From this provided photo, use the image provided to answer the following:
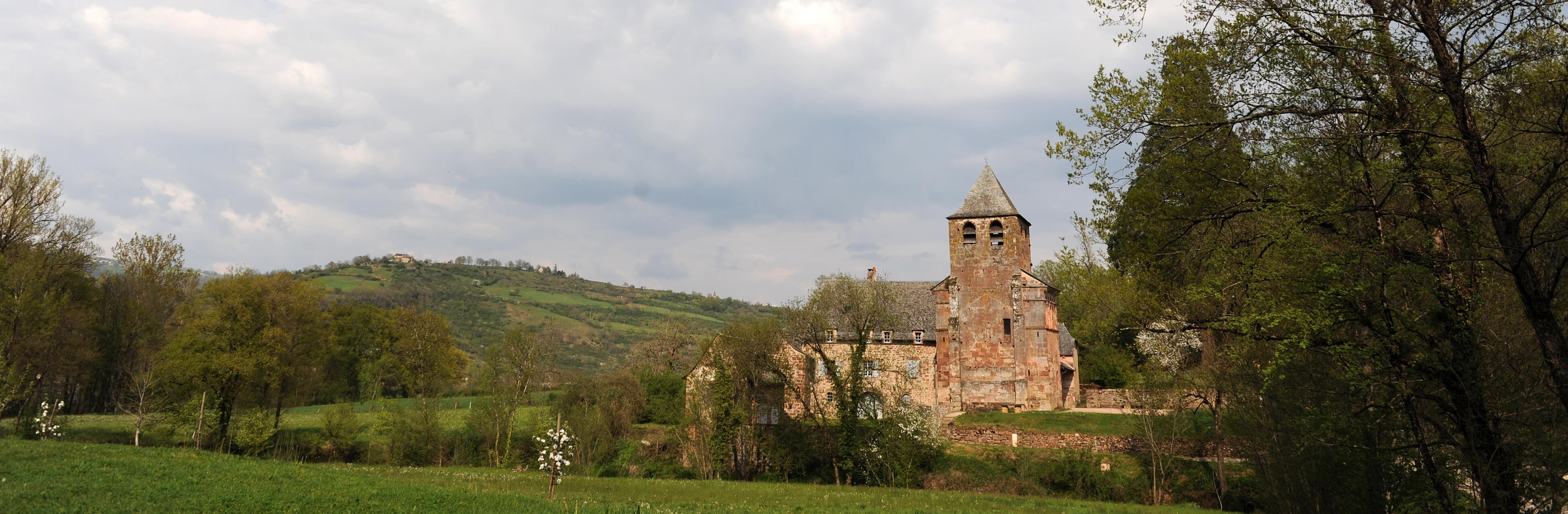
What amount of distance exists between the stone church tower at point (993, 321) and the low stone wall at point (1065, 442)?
15.3ft

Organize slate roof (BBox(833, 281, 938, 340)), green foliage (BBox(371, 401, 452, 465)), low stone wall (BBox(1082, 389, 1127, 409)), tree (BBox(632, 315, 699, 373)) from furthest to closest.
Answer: tree (BBox(632, 315, 699, 373)) → slate roof (BBox(833, 281, 938, 340)) → low stone wall (BBox(1082, 389, 1127, 409)) → green foliage (BBox(371, 401, 452, 465))

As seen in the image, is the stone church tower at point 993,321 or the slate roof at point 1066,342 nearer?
the stone church tower at point 993,321

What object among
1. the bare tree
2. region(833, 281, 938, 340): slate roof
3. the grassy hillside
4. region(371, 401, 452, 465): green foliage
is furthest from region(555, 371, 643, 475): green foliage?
the grassy hillside

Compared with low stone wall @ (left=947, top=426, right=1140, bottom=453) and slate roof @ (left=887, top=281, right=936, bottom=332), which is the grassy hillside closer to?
slate roof @ (left=887, top=281, right=936, bottom=332)

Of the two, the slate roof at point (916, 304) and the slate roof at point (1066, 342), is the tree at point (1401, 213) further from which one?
the slate roof at point (1066, 342)

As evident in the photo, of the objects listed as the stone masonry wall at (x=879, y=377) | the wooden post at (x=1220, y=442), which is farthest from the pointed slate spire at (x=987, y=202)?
the wooden post at (x=1220, y=442)

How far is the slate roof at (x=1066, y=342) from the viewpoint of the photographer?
47094 millimetres

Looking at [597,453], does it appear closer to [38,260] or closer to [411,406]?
[411,406]

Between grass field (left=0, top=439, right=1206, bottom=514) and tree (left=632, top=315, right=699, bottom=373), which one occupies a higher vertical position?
tree (left=632, top=315, right=699, bottom=373)

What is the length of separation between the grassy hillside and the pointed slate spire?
50.7 metres

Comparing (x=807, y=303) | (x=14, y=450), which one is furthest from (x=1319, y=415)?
(x=14, y=450)

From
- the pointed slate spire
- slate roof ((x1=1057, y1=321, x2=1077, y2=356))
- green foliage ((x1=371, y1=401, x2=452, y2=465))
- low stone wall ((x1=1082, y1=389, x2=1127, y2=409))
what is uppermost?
the pointed slate spire

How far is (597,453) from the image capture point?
37.4 metres

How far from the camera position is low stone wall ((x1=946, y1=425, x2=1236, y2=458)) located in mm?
31328
